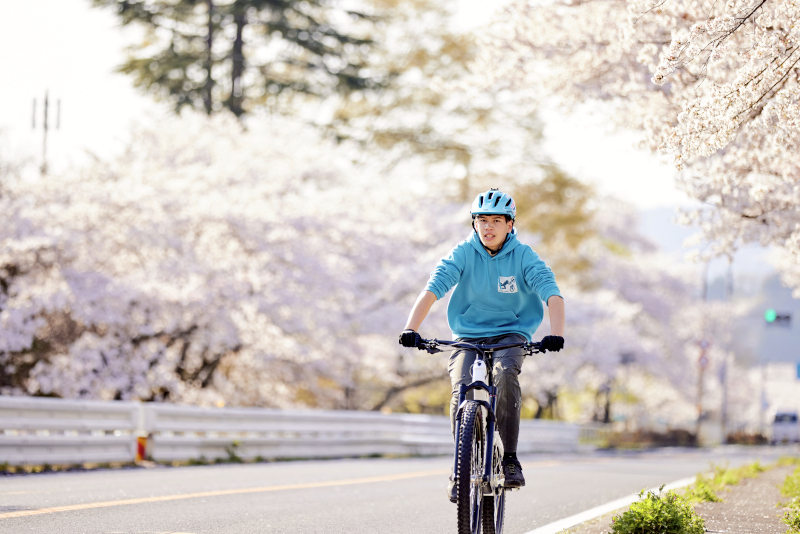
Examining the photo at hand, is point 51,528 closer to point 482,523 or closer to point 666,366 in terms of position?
point 482,523

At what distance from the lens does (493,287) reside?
18.5ft

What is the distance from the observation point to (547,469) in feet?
49.8

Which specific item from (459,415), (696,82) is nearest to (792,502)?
(459,415)

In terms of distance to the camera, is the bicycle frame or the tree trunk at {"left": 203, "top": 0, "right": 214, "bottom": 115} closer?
the bicycle frame

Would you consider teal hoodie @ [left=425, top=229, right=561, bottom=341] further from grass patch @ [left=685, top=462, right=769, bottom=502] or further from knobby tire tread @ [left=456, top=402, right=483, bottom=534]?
grass patch @ [left=685, top=462, right=769, bottom=502]

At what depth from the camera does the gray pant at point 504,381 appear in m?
5.38

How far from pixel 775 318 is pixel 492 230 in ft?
80.8

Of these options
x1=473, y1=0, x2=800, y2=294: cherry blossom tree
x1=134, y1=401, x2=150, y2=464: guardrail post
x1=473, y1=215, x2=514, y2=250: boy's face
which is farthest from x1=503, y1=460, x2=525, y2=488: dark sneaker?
x1=134, y1=401, x2=150, y2=464: guardrail post

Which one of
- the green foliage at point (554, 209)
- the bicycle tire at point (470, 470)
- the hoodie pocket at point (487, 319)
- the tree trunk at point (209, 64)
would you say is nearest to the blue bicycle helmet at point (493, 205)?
the hoodie pocket at point (487, 319)

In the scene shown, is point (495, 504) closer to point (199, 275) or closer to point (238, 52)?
point (199, 275)

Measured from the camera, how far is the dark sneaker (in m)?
5.32

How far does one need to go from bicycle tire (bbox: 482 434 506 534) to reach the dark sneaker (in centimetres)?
3

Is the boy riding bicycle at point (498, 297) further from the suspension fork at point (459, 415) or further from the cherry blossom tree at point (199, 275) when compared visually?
the cherry blossom tree at point (199, 275)

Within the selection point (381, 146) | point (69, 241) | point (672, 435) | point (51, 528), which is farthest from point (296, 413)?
point (672, 435)
